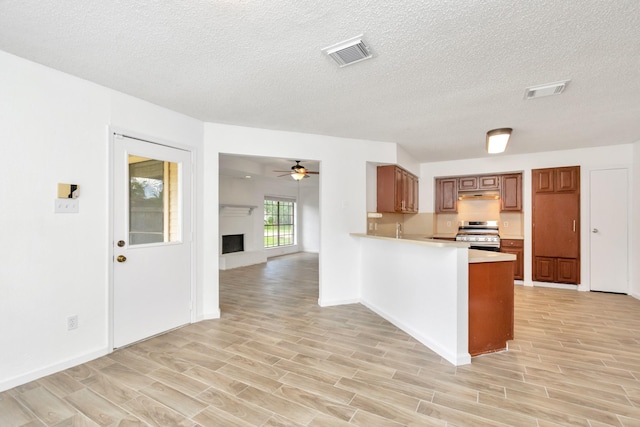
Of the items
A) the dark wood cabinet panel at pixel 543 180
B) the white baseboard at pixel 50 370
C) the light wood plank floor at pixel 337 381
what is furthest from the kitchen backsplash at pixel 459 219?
the white baseboard at pixel 50 370

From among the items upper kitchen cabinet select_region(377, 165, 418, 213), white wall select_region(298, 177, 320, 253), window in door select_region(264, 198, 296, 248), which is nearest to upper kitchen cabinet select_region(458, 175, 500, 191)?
upper kitchen cabinet select_region(377, 165, 418, 213)

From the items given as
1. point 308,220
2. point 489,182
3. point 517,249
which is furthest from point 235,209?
point 517,249

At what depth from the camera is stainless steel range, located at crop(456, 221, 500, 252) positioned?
220 inches

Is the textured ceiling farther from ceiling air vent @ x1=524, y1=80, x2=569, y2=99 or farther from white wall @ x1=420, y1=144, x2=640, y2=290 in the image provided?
white wall @ x1=420, y1=144, x2=640, y2=290

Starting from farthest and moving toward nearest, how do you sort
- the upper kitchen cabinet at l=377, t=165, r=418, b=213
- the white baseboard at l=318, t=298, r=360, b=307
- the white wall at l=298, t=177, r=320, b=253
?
1. the white wall at l=298, t=177, r=320, b=253
2. the upper kitchen cabinet at l=377, t=165, r=418, b=213
3. the white baseboard at l=318, t=298, r=360, b=307

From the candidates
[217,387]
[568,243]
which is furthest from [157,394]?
[568,243]

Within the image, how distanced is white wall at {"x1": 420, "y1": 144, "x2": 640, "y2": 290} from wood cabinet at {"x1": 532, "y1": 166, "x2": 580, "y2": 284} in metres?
0.08

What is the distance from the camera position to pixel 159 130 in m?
3.16

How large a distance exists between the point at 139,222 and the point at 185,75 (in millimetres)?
1555

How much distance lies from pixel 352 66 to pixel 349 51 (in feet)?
0.75

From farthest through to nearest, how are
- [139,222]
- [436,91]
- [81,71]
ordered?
[139,222] < [436,91] < [81,71]

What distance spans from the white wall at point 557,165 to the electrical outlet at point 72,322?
616 cm

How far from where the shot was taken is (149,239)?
312 centimetres

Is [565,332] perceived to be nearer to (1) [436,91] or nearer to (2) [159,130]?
(1) [436,91]
